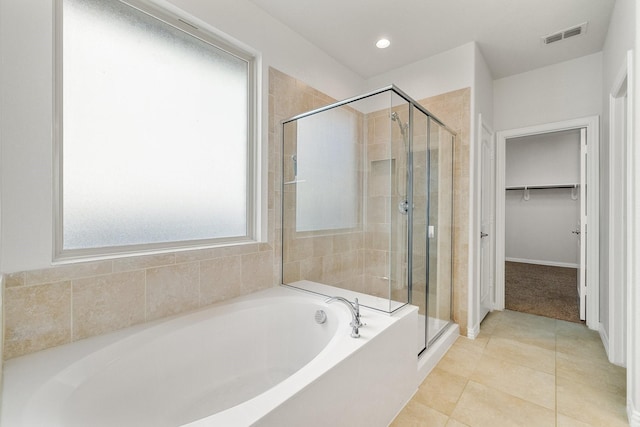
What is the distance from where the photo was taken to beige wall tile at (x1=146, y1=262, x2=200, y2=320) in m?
1.53

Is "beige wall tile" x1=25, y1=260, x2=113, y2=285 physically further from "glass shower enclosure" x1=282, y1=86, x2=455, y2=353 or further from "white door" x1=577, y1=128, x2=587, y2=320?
"white door" x1=577, y1=128, x2=587, y2=320

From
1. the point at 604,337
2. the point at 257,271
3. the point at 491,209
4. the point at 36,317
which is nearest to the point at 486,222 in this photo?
the point at 491,209

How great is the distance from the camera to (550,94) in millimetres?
2848

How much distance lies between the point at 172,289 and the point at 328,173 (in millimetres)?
1485

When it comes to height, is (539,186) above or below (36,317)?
above

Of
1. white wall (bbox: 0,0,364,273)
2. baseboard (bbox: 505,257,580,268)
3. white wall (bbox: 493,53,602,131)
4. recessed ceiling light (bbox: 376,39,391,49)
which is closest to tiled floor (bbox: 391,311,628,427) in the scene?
white wall (bbox: 0,0,364,273)

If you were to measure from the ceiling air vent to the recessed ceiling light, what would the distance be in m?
1.33

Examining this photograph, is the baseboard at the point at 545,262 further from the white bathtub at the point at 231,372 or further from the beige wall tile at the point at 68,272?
the beige wall tile at the point at 68,272

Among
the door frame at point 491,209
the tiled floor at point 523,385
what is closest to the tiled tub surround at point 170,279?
the door frame at point 491,209

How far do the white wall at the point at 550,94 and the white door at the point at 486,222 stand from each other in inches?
14.2

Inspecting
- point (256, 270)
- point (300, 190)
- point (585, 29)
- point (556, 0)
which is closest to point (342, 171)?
point (300, 190)

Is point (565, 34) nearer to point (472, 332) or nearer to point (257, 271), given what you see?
point (472, 332)

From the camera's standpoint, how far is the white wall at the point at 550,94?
2.63 metres

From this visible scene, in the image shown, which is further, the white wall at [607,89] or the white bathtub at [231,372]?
the white wall at [607,89]
